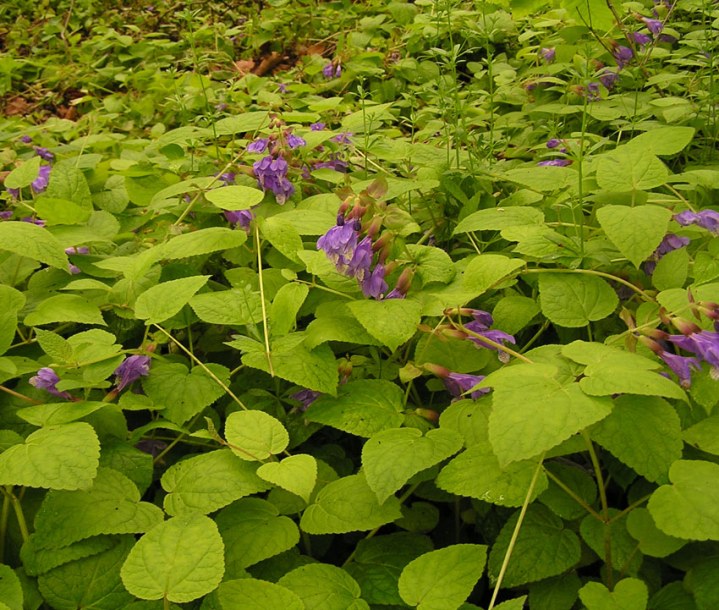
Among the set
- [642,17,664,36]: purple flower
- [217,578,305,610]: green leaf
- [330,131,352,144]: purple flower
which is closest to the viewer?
[217,578,305,610]: green leaf

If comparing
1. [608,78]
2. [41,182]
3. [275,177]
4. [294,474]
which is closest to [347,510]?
[294,474]

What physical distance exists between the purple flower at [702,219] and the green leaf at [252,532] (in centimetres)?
120

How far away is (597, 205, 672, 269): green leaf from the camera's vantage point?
5.27 ft

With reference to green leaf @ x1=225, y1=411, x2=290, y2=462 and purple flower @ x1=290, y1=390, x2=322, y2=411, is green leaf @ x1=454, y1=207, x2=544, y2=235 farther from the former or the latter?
green leaf @ x1=225, y1=411, x2=290, y2=462

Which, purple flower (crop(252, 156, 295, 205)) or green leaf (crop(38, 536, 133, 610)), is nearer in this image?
green leaf (crop(38, 536, 133, 610))

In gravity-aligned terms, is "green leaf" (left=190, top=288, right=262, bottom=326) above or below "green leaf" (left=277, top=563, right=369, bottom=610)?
above

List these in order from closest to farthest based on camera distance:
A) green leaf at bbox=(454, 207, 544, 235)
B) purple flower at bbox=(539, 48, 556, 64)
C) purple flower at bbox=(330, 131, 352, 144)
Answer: green leaf at bbox=(454, 207, 544, 235), purple flower at bbox=(330, 131, 352, 144), purple flower at bbox=(539, 48, 556, 64)

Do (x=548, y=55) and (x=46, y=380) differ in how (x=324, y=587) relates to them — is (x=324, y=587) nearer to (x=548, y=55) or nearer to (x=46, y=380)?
(x=46, y=380)

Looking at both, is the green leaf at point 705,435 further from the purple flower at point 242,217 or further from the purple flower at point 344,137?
the purple flower at point 344,137

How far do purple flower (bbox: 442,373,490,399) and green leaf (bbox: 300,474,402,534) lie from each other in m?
0.30

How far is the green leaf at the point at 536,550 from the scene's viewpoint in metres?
1.34

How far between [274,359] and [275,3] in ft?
17.2

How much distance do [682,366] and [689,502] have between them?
278 mm

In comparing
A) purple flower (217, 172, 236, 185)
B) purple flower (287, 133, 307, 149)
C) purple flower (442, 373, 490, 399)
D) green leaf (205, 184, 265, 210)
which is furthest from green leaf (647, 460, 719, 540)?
purple flower (217, 172, 236, 185)
